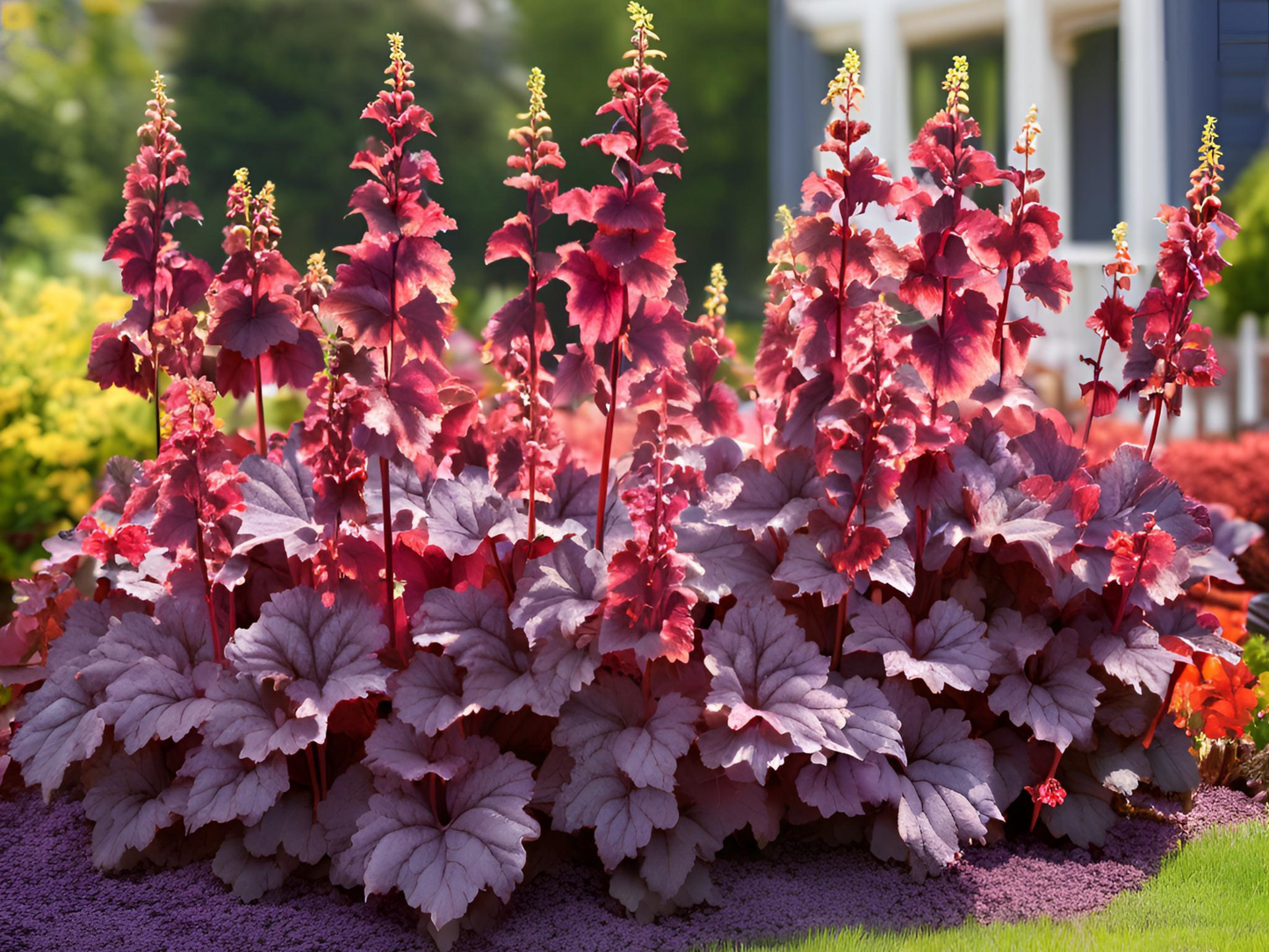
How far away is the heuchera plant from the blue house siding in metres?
3.38

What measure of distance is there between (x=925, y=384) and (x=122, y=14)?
35.1ft

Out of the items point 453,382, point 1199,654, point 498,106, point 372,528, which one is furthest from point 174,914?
point 498,106

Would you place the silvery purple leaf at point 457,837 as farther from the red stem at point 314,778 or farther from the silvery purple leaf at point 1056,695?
the silvery purple leaf at point 1056,695

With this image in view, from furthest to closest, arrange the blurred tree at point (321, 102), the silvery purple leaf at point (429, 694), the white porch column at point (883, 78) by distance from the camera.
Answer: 1. the blurred tree at point (321, 102)
2. the white porch column at point (883, 78)
3. the silvery purple leaf at point (429, 694)

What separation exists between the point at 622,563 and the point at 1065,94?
6.69 metres

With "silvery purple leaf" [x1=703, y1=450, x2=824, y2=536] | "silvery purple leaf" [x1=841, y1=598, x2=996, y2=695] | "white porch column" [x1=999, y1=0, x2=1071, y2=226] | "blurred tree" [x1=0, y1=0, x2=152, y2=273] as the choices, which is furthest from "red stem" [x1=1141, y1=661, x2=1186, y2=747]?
"blurred tree" [x1=0, y1=0, x2=152, y2=273]

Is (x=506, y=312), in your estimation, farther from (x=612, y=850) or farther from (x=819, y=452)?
(x=612, y=850)

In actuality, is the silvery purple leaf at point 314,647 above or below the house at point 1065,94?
below

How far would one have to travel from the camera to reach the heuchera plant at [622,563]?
5.63 ft

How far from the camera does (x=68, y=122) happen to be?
1048 cm

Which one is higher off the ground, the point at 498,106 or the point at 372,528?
the point at 498,106

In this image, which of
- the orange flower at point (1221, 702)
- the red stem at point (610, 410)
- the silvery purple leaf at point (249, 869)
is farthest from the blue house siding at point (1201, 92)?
the silvery purple leaf at point (249, 869)

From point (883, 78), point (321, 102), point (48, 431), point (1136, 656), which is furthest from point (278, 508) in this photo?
point (321, 102)

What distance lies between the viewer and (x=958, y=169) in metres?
1.91
